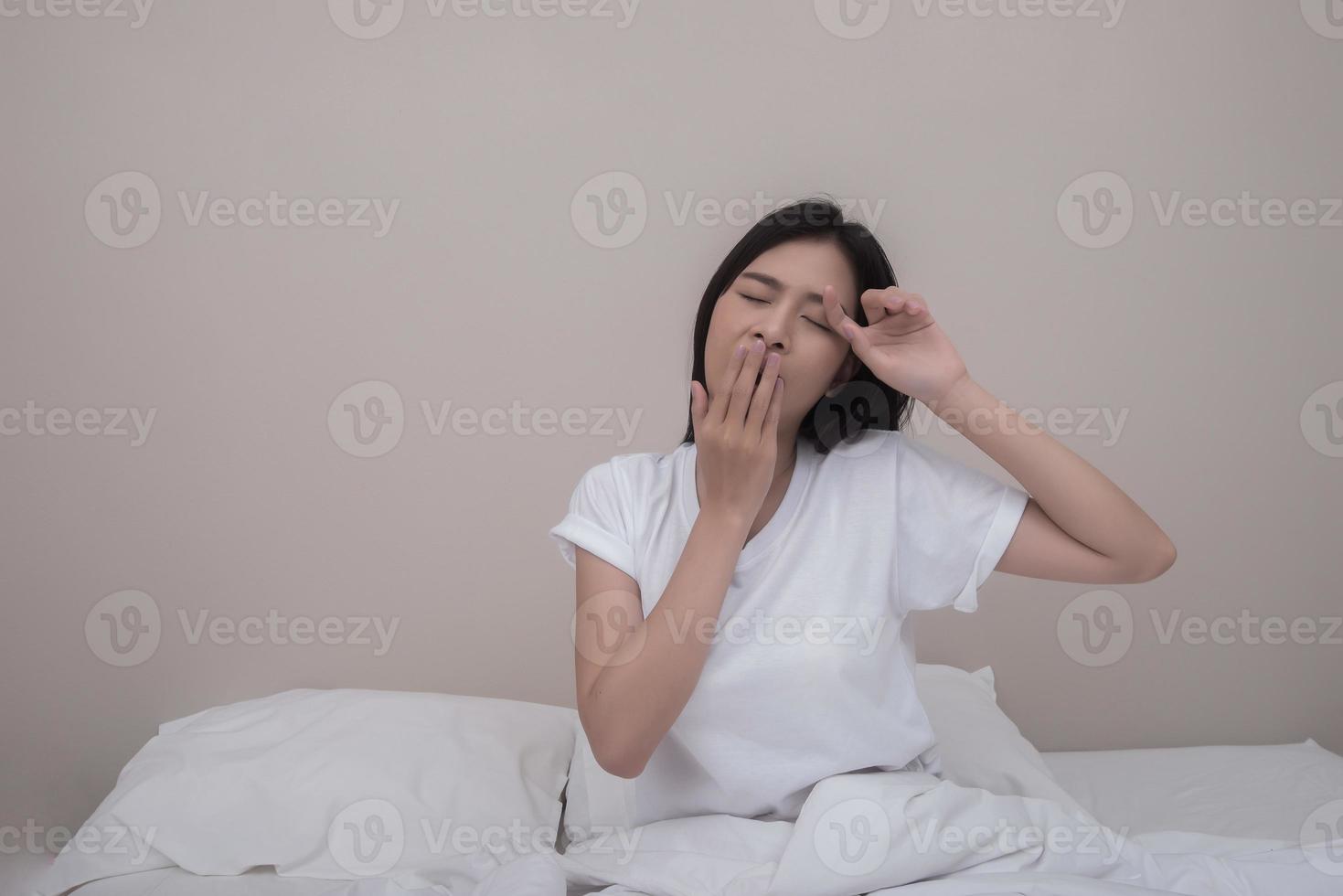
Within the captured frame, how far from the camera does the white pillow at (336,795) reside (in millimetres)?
1597

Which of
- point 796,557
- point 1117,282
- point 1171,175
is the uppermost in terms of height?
point 1171,175

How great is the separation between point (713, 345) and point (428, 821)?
928mm

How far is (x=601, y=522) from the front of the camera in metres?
1.36

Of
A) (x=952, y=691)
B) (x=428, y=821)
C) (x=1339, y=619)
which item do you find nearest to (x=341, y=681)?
(x=428, y=821)

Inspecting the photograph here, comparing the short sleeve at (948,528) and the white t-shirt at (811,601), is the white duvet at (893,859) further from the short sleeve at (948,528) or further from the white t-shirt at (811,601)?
the short sleeve at (948,528)

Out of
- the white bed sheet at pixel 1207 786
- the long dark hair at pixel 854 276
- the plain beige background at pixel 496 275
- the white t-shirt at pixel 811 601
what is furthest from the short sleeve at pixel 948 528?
the plain beige background at pixel 496 275

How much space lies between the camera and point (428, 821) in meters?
1.65

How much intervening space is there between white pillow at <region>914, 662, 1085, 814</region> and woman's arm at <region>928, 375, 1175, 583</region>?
38 centimetres

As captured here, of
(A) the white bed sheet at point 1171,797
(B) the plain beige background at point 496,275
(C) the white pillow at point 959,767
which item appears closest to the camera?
(A) the white bed sheet at point 1171,797

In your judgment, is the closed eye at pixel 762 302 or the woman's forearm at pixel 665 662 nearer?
the woman's forearm at pixel 665 662

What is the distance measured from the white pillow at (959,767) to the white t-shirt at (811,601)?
30cm

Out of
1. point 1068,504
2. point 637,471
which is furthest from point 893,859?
point 637,471

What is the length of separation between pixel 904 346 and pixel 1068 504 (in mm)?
285

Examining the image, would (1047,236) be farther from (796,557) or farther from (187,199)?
(187,199)
